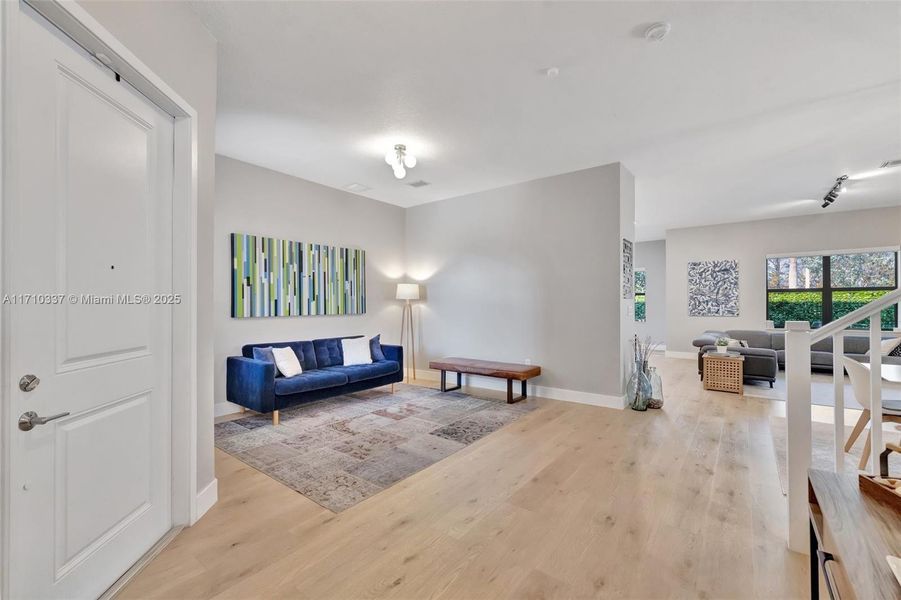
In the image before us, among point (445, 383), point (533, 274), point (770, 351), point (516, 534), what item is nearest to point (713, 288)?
point (770, 351)

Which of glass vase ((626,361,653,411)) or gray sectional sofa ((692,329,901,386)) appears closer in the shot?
glass vase ((626,361,653,411))

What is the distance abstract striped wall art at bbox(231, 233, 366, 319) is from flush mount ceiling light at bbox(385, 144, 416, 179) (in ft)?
5.82

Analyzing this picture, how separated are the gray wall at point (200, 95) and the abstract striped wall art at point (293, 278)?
2.24 m

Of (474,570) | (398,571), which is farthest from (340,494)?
(474,570)

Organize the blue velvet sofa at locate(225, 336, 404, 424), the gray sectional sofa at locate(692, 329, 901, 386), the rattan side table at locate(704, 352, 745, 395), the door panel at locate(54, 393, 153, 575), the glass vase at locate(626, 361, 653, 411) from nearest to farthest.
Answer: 1. the door panel at locate(54, 393, 153, 575)
2. the blue velvet sofa at locate(225, 336, 404, 424)
3. the glass vase at locate(626, 361, 653, 411)
4. the rattan side table at locate(704, 352, 745, 395)
5. the gray sectional sofa at locate(692, 329, 901, 386)

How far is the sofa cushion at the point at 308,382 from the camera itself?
387cm

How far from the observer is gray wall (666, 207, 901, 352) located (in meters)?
6.60

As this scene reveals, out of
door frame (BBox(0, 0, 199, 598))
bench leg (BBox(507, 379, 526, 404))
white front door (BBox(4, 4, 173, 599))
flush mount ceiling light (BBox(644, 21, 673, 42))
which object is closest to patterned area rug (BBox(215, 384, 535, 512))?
bench leg (BBox(507, 379, 526, 404))

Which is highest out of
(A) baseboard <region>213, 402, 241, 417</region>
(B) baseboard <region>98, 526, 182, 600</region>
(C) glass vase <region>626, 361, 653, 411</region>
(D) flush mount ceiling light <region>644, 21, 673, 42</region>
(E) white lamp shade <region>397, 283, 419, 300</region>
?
(D) flush mount ceiling light <region>644, 21, 673, 42</region>

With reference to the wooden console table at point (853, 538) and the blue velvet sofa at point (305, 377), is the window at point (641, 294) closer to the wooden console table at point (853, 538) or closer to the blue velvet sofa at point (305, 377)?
the blue velvet sofa at point (305, 377)

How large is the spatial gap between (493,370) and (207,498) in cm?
320

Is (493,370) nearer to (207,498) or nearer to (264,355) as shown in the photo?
(264,355)

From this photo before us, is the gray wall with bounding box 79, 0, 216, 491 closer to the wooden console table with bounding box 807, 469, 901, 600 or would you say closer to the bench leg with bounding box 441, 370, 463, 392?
the wooden console table with bounding box 807, 469, 901, 600

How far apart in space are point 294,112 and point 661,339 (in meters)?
9.48
